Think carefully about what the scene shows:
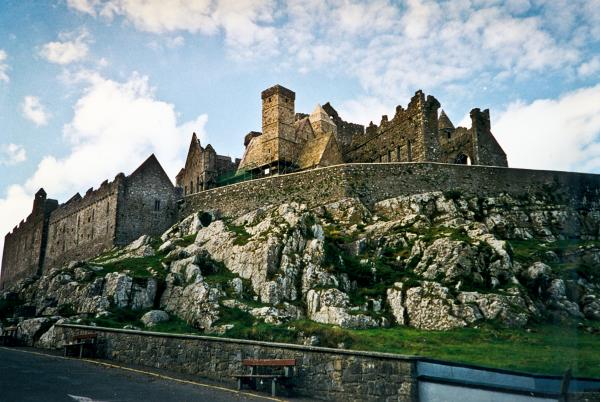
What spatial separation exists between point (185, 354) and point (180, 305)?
1266 cm

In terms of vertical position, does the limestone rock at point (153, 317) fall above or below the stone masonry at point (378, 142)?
below

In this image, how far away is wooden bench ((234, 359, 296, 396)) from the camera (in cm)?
1767

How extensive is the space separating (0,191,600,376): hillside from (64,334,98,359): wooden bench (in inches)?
168

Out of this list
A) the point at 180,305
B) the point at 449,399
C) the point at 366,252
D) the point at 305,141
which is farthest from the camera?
the point at 305,141

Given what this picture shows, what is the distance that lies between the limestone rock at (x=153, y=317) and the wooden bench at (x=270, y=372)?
46.9 feet

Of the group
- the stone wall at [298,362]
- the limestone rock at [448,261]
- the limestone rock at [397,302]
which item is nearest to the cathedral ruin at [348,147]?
the limestone rock at [448,261]

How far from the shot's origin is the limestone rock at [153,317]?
103 feet

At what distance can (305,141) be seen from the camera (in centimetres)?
6322

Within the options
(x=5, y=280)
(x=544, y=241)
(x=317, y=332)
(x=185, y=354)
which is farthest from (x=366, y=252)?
(x=5, y=280)

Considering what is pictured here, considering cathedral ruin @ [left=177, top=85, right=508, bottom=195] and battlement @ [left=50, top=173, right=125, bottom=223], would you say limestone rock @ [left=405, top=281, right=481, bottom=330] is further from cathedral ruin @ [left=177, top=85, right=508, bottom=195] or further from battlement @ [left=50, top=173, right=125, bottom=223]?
battlement @ [left=50, top=173, right=125, bottom=223]

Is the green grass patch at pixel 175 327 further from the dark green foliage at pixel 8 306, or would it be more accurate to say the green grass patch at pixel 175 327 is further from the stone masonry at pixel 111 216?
the stone masonry at pixel 111 216

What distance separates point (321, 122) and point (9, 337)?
5069 cm

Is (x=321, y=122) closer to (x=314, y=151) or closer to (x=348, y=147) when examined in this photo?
(x=348, y=147)

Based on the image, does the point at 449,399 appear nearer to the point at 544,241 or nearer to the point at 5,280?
the point at 544,241
